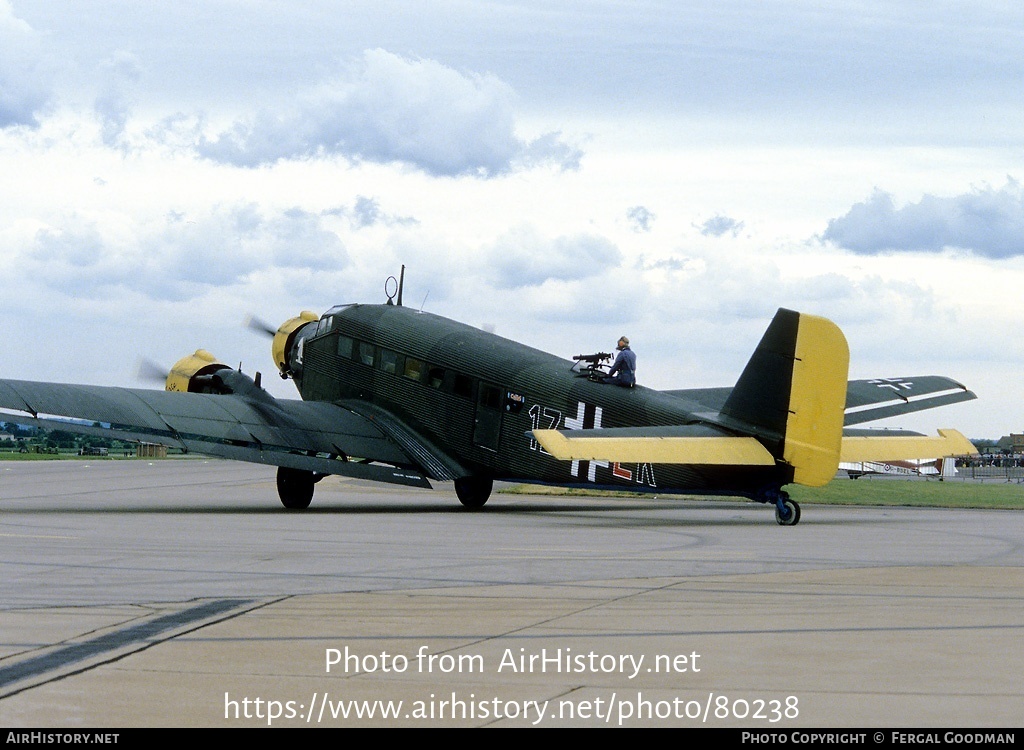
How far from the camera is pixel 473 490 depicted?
28781 mm

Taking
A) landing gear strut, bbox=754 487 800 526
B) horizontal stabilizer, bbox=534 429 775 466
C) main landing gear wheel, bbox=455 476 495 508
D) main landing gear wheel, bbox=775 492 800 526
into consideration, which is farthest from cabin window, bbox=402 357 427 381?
main landing gear wheel, bbox=775 492 800 526

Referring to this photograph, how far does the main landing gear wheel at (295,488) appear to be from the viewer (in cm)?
2816

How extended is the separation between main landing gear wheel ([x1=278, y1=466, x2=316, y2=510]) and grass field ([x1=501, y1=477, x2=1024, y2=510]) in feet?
37.3

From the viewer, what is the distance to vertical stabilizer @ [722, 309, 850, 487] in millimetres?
22375

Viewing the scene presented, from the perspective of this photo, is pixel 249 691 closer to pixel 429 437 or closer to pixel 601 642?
pixel 601 642

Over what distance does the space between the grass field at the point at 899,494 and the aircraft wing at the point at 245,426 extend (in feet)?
32.9

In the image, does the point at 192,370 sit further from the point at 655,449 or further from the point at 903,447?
the point at 903,447

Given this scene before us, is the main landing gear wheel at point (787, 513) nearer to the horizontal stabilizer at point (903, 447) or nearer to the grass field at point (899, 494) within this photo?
the horizontal stabilizer at point (903, 447)

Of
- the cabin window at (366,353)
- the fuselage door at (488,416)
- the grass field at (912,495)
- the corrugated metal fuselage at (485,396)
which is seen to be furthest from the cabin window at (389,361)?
the grass field at (912,495)

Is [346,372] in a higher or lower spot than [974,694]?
higher

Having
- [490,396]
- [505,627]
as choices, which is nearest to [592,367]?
[490,396]
